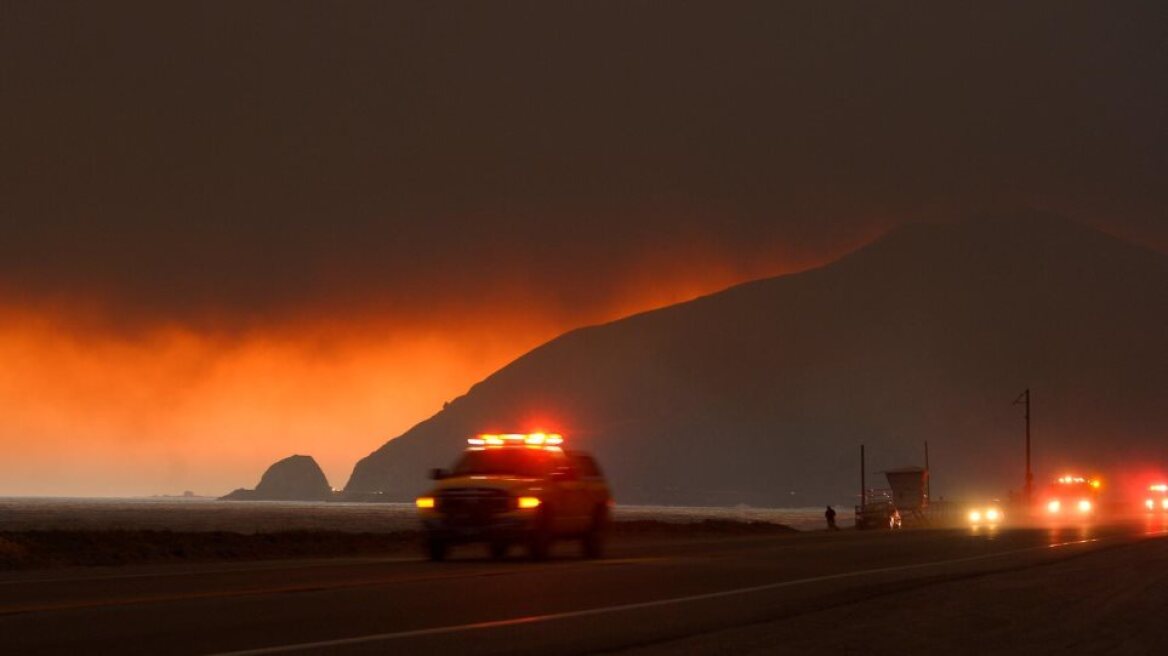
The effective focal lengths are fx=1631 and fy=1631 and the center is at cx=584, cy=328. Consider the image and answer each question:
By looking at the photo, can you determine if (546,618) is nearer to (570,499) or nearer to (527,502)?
(527,502)

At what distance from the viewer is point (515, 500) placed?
27.8 meters

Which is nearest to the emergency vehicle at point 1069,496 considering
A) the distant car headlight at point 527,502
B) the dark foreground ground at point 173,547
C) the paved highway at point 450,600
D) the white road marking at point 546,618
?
the dark foreground ground at point 173,547

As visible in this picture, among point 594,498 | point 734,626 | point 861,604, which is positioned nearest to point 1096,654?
point 734,626

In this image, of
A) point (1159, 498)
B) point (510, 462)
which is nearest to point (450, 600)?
point (510, 462)

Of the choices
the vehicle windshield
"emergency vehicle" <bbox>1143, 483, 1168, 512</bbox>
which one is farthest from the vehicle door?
"emergency vehicle" <bbox>1143, 483, 1168, 512</bbox>

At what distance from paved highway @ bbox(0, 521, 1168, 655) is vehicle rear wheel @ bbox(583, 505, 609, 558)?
32cm

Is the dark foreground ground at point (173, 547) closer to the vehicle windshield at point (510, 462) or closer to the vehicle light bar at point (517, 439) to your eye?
the vehicle windshield at point (510, 462)

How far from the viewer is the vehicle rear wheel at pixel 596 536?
29.8 m

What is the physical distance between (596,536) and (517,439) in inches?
90.6

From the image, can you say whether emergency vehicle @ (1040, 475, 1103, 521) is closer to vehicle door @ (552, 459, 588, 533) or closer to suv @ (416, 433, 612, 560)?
suv @ (416, 433, 612, 560)

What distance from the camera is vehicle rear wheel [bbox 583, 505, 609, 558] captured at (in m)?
29.8

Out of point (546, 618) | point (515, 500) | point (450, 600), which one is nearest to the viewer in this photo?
point (546, 618)

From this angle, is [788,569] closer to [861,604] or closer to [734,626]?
[861,604]

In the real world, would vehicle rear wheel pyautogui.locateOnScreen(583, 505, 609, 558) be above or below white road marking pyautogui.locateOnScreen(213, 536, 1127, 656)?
above
